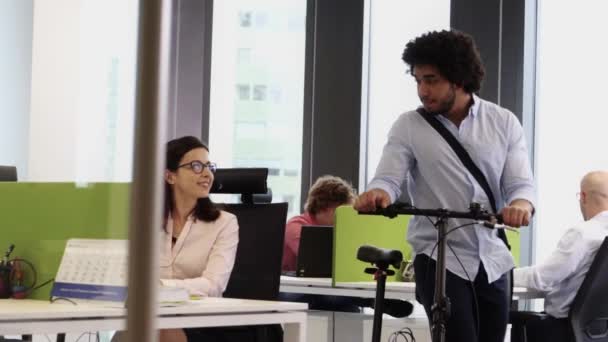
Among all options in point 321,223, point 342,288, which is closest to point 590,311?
point 342,288

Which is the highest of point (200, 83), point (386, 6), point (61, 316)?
point (386, 6)

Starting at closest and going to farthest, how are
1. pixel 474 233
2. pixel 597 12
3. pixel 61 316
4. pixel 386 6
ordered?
pixel 61 316, pixel 474 233, pixel 597 12, pixel 386 6

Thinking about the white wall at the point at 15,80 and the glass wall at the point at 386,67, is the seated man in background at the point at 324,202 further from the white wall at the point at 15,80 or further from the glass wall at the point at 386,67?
the white wall at the point at 15,80

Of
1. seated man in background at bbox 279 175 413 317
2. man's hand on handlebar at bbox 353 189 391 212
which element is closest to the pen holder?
man's hand on handlebar at bbox 353 189 391 212

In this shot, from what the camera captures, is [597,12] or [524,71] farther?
[524,71]

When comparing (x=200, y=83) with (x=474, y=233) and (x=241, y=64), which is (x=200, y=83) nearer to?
(x=241, y=64)

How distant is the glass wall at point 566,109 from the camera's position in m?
5.22

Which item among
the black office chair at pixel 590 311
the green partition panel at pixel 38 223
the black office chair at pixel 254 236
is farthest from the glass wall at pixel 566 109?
the green partition panel at pixel 38 223

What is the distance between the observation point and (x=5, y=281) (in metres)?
2.71

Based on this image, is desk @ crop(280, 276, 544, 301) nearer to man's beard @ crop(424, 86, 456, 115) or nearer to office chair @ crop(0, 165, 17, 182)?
office chair @ crop(0, 165, 17, 182)

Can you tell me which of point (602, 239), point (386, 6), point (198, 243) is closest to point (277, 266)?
point (198, 243)

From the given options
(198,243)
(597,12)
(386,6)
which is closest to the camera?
(198,243)

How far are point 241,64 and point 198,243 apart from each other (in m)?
3.48

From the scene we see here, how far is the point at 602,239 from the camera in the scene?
3682mm
